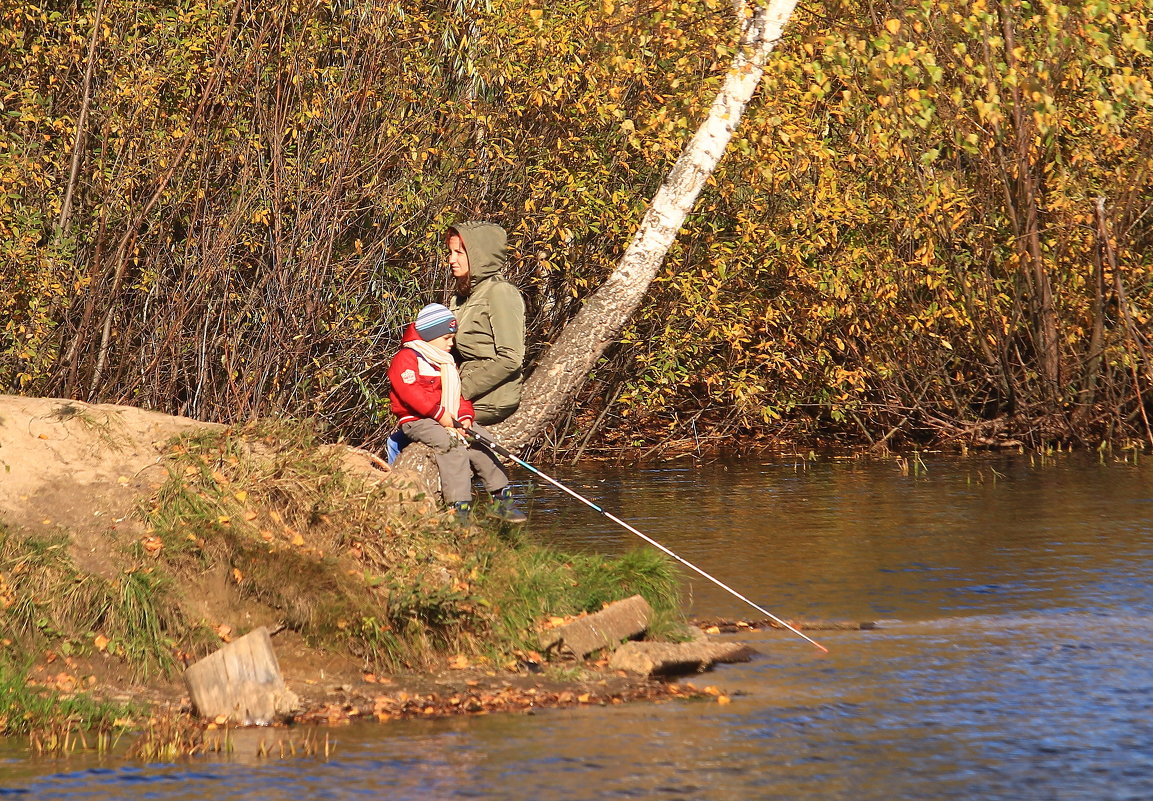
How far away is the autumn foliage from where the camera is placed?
14.5 m

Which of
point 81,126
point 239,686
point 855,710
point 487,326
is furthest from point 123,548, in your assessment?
point 81,126

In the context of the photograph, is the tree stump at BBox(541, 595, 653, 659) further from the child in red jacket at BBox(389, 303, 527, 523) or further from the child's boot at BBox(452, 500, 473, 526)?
the child in red jacket at BBox(389, 303, 527, 523)

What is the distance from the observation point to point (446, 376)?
31.4 ft

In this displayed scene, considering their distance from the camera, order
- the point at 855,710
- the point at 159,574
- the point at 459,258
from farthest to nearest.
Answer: the point at 459,258
the point at 159,574
the point at 855,710

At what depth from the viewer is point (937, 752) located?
6.39 meters

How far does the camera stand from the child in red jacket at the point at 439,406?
9.50m

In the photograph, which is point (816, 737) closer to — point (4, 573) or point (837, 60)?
point (4, 573)

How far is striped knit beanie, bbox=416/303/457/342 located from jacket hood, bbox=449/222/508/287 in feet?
1.13

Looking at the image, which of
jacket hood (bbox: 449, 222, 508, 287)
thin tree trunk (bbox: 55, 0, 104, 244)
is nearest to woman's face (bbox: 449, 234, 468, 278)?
jacket hood (bbox: 449, 222, 508, 287)

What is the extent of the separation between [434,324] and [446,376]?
→ 1.06ft

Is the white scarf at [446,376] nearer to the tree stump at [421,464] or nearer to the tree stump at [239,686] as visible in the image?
the tree stump at [421,464]

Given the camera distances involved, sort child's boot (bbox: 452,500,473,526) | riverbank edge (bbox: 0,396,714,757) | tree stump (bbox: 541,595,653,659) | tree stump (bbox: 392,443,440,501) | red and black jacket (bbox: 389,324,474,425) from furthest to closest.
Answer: tree stump (bbox: 392,443,440,501), red and black jacket (bbox: 389,324,474,425), child's boot (bbox: 452,500,473,526), tree stump (bbox: 541,595,653,659), riverbank edge (bbox: 0,396,714,757)

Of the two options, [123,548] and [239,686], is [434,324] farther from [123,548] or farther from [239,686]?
[239,686]

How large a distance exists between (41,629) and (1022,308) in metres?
12.3
